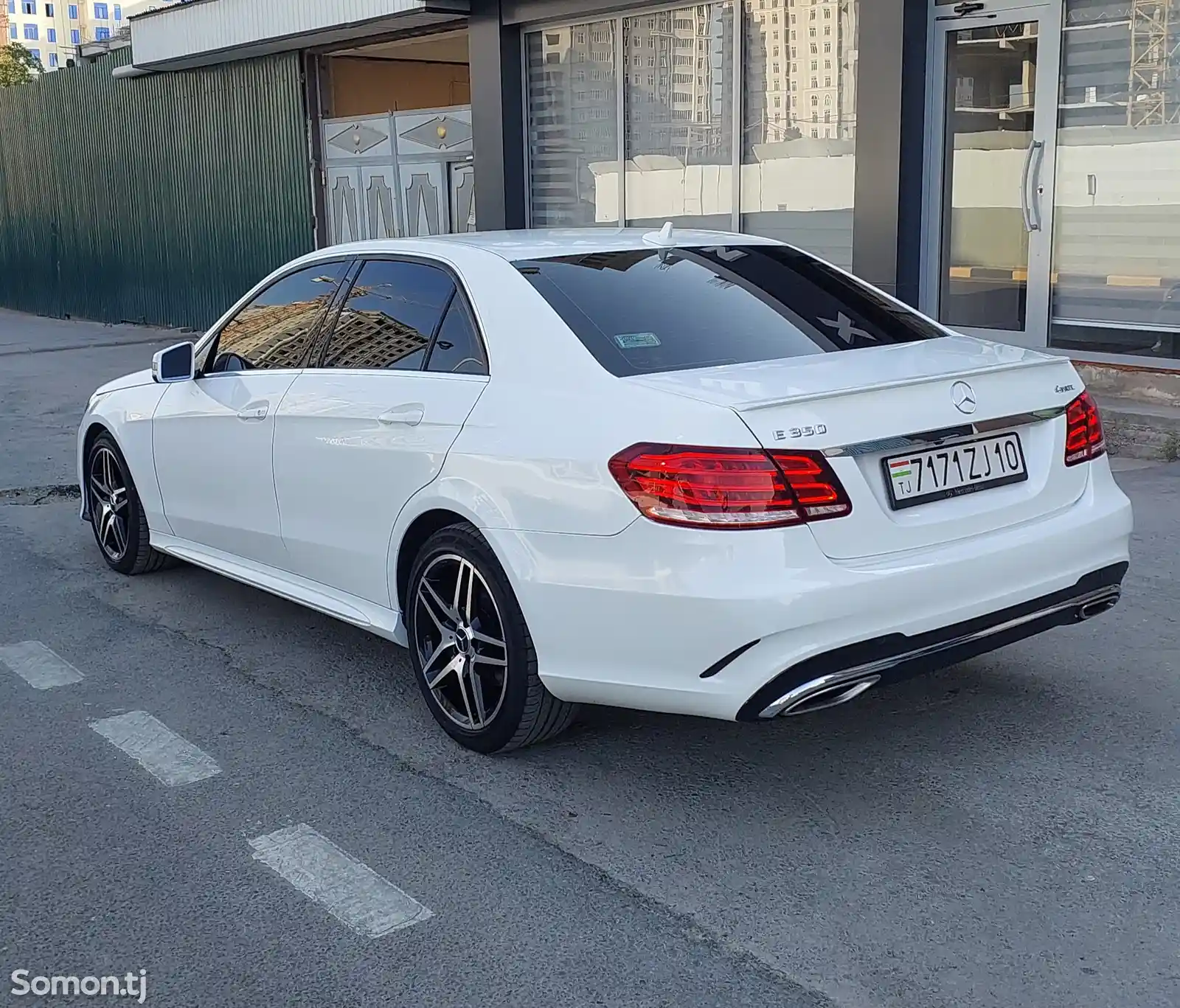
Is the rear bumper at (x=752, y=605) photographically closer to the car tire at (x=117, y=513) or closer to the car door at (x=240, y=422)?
the car door at (x=240, y=422)

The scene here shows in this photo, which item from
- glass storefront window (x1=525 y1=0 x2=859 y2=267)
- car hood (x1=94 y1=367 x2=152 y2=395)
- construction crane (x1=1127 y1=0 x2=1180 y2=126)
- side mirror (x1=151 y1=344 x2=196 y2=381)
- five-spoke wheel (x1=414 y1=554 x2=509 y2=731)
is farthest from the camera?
glass storefront window (x1=525 y1=0 x2=859 y2=267)

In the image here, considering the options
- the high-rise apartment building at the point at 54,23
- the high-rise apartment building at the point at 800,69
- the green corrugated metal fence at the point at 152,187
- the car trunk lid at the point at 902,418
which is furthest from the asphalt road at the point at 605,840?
the high-rise apartment building at the point at 54,23

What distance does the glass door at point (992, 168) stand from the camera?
971cm

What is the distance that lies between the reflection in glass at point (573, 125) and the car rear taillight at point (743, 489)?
9.66 metres

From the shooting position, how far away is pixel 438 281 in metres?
4.72

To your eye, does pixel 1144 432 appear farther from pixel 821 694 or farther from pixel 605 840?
pixel 605 840

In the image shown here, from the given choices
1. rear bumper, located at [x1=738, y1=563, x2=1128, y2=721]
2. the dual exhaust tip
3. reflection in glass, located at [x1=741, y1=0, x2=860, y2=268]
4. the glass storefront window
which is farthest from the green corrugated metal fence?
the dual exhaust tip

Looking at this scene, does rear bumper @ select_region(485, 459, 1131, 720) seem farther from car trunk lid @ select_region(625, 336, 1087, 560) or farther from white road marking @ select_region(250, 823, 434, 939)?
white road marking @ select_region(250, 823, 434, 939)

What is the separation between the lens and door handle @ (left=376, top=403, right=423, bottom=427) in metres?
4.44

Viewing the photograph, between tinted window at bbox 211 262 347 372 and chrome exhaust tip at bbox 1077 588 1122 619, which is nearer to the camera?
chrome exhaust tip at bbox 1077 588 1122 619

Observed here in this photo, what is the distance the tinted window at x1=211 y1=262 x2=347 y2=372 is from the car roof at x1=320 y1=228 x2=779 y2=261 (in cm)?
16

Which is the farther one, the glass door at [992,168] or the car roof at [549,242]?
the glass door at [992,168]

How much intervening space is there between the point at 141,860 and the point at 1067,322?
791 centimetres

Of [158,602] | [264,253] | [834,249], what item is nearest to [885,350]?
[158,602]
